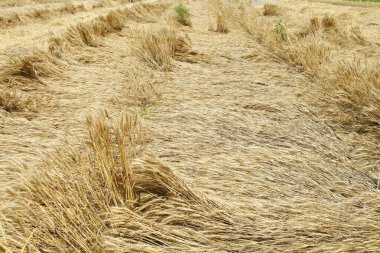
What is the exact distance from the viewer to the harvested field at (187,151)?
142cm

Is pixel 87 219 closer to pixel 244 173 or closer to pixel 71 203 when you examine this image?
pixel 71 203

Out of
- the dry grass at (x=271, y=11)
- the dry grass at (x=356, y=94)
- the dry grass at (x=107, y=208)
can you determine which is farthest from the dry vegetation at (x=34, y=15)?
the dry grass at (x=107, y=208)

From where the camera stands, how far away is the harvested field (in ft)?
4.67

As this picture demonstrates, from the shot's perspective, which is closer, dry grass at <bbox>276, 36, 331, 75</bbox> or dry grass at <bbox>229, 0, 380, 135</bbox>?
dry grass at <bbox>229, 0, 380, 135</bbox>

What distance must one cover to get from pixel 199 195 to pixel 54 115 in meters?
1.70

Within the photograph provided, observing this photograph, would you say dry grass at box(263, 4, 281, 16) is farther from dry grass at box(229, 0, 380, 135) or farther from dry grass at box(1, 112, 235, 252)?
dry grass at box(1, 112, 235, 252)

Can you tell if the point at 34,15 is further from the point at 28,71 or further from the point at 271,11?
the point at 271,11

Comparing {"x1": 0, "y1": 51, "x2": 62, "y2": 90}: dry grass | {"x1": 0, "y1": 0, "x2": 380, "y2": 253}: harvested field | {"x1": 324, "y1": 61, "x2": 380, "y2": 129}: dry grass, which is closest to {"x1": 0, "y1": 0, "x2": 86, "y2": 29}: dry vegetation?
{"x1": 0, "y1": 0, "x2": 380, "y2": 253}: harvested field

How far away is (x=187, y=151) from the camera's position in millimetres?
2223

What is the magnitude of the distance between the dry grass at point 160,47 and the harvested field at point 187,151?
0.09ft

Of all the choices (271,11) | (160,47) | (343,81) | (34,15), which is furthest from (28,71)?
(271,11)

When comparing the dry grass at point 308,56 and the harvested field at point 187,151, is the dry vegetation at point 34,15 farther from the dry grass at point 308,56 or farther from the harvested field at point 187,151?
the dry grass at point 308,56

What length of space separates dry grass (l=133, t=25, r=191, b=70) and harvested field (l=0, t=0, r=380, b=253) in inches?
1.1

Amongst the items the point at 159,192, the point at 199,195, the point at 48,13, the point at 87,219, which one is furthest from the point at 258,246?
the point at 48,13
